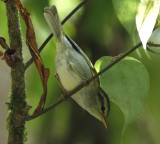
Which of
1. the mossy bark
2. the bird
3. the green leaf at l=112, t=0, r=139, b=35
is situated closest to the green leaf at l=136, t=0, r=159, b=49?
the green leaf at l=112, t=0, r=139, b=35

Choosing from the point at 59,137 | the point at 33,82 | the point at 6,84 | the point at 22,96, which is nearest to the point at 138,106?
the point at 22,96

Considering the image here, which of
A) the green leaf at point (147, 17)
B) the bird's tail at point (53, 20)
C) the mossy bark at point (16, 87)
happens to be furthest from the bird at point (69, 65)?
the green leaf at point (147, 17)

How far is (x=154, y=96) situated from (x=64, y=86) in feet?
0.78

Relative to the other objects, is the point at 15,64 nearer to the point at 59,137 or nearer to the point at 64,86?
the point at 64,86

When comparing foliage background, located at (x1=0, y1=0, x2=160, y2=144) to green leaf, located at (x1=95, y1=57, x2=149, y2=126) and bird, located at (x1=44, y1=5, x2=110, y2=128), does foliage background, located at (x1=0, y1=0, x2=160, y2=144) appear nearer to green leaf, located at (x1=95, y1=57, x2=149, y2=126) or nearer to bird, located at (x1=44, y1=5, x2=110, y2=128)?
bird, located at (x1=44, y1=5, x2=110, y2=128)

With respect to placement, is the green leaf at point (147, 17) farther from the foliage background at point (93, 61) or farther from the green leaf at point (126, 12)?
the foliage background at point (93, 61)

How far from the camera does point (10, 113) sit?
640mm

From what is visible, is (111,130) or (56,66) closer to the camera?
(56,66)

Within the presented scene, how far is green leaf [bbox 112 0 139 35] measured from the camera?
0.53 m

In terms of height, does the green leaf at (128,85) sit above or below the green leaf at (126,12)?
below

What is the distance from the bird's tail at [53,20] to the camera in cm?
74

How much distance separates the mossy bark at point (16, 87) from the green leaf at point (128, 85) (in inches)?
5.0

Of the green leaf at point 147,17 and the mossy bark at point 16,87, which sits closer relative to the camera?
the green leaf at point 147,17

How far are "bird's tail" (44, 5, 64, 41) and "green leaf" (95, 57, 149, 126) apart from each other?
190mm
